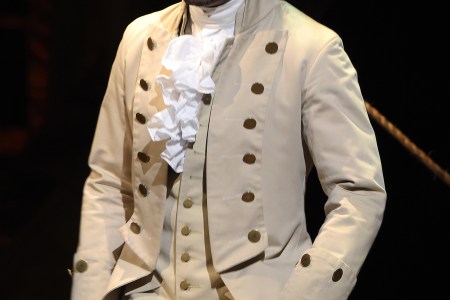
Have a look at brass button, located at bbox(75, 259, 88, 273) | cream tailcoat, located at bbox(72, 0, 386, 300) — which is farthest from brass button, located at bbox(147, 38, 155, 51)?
brass button, located at bbox(75, 259, 88, 273)

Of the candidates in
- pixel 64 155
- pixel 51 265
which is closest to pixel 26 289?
pixel 51 265

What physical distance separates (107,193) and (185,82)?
0.34m

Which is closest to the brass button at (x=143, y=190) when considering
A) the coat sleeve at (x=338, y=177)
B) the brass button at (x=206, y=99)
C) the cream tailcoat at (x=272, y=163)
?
the cream tailcoat at (x=272, y=163)

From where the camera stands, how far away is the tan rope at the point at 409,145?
2385mm

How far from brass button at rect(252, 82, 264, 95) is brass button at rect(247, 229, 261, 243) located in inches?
10.6

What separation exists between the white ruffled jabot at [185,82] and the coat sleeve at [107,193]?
0.57 ft

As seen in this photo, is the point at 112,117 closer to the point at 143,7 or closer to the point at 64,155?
the point at 143,7

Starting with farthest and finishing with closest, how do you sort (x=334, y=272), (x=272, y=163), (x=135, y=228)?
1. (x=135, y=228)
2. (x=272, y=163)
3. (x=334, y=272)

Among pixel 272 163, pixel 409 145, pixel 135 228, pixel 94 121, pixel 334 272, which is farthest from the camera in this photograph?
pixel 94 121

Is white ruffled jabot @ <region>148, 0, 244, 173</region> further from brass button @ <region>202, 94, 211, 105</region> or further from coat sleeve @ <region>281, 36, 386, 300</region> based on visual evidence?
coat sleeve @ <region>281, 36, 386, 300</region>

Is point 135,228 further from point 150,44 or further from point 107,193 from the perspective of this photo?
point 150,44

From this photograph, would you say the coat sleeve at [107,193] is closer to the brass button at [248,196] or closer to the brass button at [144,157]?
the brass button at [144,157]

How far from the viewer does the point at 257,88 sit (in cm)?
177

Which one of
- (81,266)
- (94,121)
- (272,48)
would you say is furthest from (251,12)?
(94,121)
